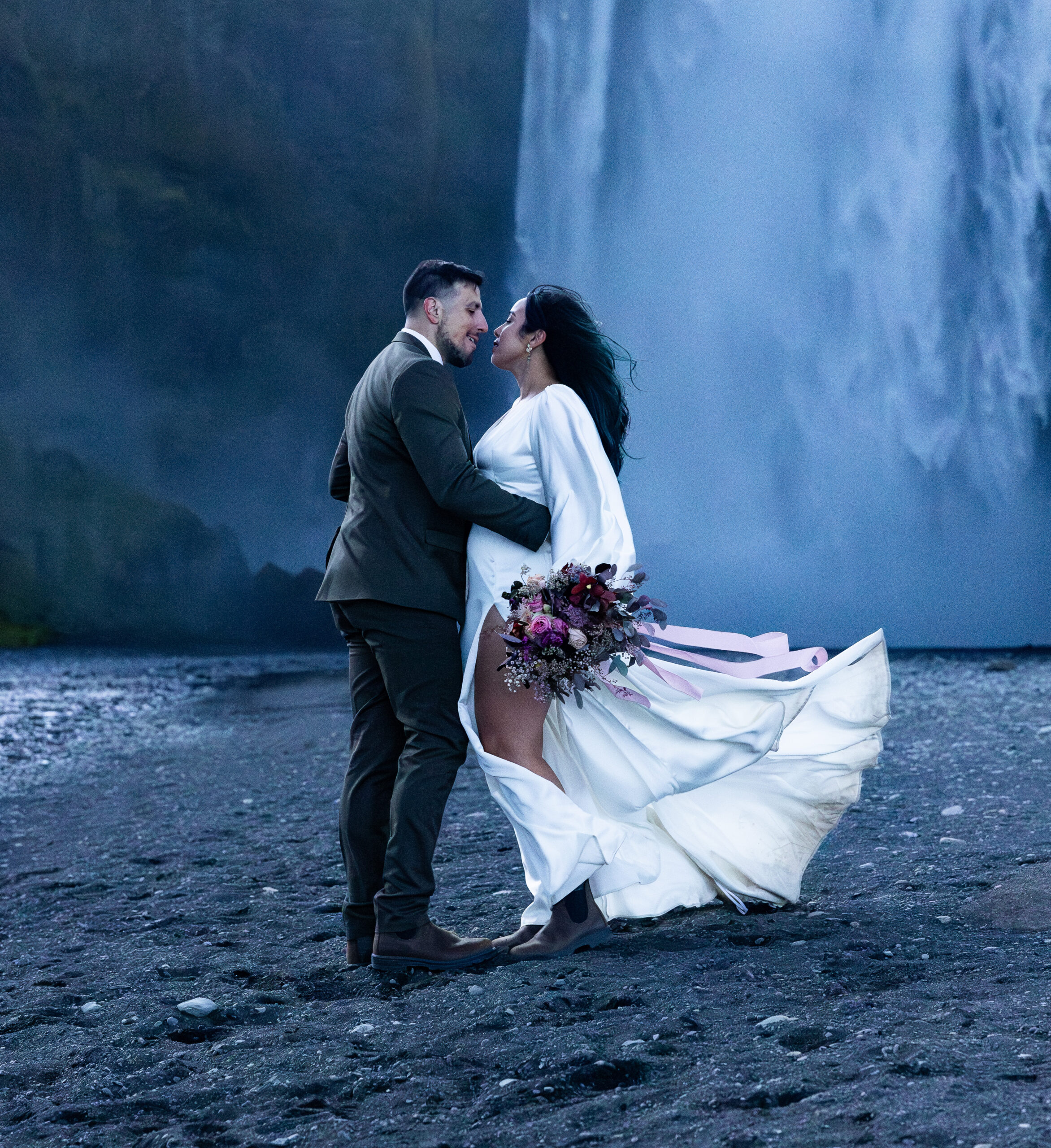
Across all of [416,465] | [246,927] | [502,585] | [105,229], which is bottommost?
[246,927]

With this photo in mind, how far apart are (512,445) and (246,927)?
2044 mm

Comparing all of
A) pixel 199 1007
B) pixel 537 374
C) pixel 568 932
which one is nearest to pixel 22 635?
pixel 199 1007

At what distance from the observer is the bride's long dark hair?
345 cm

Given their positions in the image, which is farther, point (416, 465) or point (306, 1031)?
point (416, 465)

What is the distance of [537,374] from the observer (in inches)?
138

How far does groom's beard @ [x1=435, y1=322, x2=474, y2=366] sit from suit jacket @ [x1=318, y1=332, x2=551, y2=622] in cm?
9

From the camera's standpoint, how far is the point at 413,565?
3.25 metres

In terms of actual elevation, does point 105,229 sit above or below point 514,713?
above

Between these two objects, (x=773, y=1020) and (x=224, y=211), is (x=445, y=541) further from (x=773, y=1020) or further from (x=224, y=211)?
(x=224, y=211)

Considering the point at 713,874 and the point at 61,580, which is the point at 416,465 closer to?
the point at 713,874

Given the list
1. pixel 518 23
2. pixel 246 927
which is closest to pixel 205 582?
pixel 518 23

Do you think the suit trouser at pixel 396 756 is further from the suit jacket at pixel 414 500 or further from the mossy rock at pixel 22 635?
the mossy rock at pixel 22 635

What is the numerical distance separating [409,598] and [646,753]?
912mm

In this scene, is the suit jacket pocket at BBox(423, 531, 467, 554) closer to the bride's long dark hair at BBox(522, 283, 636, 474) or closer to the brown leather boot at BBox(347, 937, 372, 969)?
the bride's long dark hair at BBox(522, 283, 636, 474)
